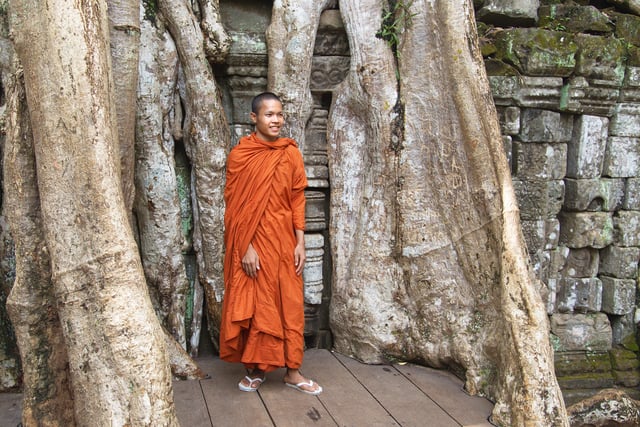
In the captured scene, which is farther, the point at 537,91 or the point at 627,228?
the point at 627,228

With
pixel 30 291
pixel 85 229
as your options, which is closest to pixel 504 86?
pixel 85 229

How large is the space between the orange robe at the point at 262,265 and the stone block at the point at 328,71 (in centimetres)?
71

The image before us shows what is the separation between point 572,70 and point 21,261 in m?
3.19

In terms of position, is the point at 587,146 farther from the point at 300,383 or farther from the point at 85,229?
the point at 85,229

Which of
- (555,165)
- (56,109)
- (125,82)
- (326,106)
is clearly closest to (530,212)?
(555,165)

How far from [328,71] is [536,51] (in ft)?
4.10

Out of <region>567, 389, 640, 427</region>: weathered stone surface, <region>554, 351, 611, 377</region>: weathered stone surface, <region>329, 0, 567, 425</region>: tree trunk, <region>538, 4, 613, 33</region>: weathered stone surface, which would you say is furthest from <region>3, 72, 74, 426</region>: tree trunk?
<region>538, 4, 613, 33</region>: weathered stone surface

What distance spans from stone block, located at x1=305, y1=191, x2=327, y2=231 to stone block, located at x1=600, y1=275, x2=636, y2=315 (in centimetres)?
196

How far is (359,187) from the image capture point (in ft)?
11.7

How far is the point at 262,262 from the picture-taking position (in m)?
2.96

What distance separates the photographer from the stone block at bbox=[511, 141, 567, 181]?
3.90 metres

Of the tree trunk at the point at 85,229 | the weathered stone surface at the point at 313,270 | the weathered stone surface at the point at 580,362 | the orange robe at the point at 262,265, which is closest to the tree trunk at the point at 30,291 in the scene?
the tree trunk at the point at 85,229

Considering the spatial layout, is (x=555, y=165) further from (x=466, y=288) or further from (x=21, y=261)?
(x=21, y=261)

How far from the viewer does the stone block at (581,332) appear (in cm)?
410
